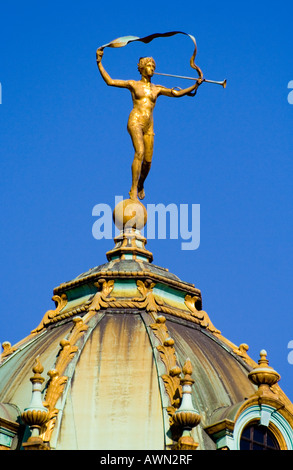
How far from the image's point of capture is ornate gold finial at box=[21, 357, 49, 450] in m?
58.4

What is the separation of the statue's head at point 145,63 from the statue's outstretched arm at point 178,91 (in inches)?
34.2

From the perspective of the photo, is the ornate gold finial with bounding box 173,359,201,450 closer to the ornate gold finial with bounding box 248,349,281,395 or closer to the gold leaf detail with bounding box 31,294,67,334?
the ornate gold finial with bounding box 248,349,281,395

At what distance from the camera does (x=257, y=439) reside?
6088 cm

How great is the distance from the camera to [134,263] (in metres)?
66.2

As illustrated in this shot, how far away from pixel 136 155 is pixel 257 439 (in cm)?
1234

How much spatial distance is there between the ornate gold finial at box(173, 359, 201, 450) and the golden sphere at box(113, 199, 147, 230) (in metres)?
9.03

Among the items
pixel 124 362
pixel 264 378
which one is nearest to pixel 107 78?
pixel 124 362

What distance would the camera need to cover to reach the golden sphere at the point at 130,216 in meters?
67.7

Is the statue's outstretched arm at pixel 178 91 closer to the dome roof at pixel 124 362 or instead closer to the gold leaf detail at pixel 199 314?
the dome roof at pixel 124 362

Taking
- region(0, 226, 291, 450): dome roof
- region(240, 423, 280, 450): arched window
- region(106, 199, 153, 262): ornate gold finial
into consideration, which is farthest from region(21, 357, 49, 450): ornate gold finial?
region(106, 199, 153, 262): ornate gold finial

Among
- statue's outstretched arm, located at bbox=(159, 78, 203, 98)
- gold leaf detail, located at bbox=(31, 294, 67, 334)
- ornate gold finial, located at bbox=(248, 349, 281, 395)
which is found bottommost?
ornate gold finial, located at bbox=(248, 349, 281, 395)

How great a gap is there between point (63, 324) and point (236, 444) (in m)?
8.08

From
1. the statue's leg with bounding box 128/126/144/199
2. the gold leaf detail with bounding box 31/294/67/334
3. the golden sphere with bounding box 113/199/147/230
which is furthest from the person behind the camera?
the statue's leg with bounding box 128/126/144/199

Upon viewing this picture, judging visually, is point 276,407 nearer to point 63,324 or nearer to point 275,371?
point 275,371
